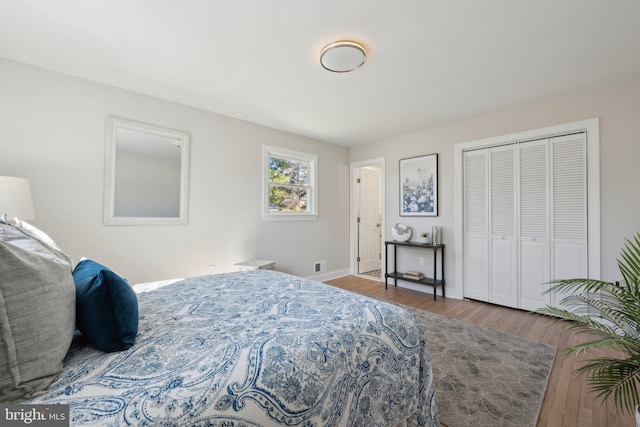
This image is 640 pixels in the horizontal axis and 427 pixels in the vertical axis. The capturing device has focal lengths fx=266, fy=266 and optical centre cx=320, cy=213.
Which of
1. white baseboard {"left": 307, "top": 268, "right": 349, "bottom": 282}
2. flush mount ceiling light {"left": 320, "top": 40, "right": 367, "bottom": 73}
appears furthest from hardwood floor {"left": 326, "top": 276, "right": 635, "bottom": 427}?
flush mount ceiling light {"left": 320, "top": 40, "right": 367, "bottom": 73}

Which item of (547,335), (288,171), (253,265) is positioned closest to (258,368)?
(253,265)

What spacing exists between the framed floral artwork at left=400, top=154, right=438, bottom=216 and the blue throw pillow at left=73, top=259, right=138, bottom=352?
12.9 feet

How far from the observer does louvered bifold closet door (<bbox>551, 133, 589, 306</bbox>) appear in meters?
2.91

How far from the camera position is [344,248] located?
5148 millimetres

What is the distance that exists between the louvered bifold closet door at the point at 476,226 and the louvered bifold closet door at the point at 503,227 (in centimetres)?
7

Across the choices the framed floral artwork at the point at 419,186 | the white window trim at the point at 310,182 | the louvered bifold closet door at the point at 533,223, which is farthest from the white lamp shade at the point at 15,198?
the louvered bifold closet door at the point at 533,223

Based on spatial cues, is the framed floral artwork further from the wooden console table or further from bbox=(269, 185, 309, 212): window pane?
bbox=(269, 185, 309, 212): window pane

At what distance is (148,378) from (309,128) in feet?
12.2

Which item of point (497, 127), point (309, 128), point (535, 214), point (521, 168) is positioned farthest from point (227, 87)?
point (535, 214)

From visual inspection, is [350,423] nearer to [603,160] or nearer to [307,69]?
[307,69]

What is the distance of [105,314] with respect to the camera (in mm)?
1005

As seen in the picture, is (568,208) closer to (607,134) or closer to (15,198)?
(607,134)

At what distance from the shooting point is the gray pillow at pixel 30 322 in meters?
0.71

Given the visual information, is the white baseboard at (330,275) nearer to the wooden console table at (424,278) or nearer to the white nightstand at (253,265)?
the wooden console table at (424,278)
